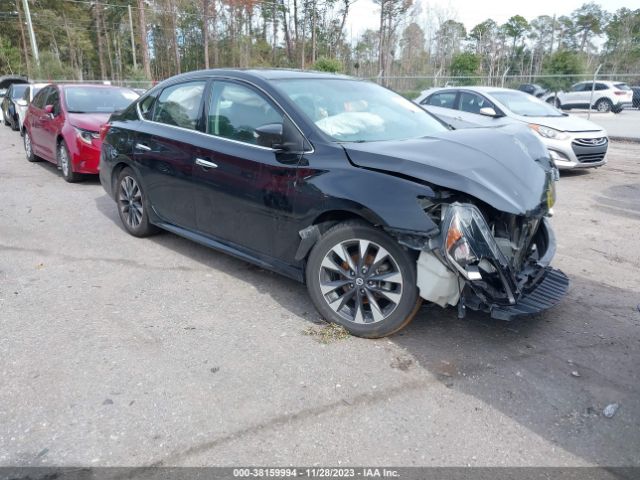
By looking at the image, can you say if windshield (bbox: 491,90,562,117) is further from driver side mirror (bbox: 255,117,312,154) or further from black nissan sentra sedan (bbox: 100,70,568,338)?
driver side mirror (bbox: 255,117,312,154)

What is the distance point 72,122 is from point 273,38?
145 feet

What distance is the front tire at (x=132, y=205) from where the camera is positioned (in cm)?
546

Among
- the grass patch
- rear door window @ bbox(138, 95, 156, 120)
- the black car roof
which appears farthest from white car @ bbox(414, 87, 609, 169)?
the grass patch

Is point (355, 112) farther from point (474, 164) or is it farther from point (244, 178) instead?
point (474, 164)

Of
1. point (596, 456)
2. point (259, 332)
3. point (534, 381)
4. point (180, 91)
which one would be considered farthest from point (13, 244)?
point (596, 456)

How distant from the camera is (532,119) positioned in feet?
31.9

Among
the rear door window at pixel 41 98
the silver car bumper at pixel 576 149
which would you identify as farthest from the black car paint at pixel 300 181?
the rear door window at pixel 41 98

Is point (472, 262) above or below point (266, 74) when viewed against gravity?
below

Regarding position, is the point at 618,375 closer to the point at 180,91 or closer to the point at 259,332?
the point at 259,332

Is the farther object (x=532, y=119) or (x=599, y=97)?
(x=599, y=97)

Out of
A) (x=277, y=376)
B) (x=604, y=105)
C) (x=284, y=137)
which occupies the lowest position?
(x=277, y=376)

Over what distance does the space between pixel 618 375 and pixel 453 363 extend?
977mm

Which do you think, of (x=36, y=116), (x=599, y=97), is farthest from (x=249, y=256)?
(x=599, y=97)

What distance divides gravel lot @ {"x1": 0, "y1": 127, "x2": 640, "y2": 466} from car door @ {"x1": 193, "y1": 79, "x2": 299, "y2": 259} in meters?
0.51
